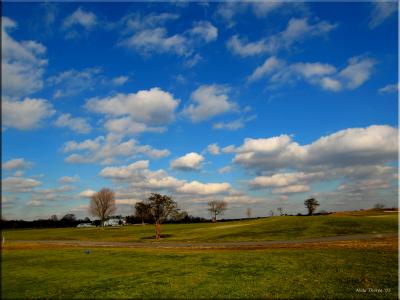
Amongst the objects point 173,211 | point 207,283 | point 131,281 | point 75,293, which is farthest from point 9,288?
point 173,211

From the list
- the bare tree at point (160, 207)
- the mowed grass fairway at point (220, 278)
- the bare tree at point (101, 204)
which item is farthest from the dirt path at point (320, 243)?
the bare tree at point (101, 204)

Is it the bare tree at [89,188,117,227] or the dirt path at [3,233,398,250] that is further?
the bare tree at [89,188,117,227]

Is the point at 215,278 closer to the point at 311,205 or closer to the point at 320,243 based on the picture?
the point at 320,243

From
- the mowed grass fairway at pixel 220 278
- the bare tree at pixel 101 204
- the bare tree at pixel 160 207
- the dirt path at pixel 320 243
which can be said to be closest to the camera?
the mowed grass fairway at pixel 220 278

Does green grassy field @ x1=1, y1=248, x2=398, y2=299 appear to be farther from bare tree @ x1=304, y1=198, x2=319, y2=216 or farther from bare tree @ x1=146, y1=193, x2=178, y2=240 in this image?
bare tree @ x1=304, y1=198, x2=319, y2=216

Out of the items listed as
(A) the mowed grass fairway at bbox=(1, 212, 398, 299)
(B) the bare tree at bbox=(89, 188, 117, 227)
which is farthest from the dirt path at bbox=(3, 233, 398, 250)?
(B) the bare tree at bbox=(89, 188, 117, 227)

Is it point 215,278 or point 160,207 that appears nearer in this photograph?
point 215,278

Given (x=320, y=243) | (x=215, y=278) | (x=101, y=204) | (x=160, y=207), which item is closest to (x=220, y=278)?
(x=215, y=278)

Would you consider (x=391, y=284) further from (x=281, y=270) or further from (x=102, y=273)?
(x=102, y=273)

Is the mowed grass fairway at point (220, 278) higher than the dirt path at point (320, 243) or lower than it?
higher

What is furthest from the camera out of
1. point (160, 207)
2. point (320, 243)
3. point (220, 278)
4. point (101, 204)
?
point (101, 204)

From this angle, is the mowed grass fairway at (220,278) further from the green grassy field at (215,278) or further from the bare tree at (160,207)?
the bare tree at (160,207)

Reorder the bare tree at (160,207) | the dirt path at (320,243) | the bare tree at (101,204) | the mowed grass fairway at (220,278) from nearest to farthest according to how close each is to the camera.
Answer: the mowed grass fairway at (220,278), the dirt path at (320,243), the bare tree at (160,207), the bare tree at (101,204)

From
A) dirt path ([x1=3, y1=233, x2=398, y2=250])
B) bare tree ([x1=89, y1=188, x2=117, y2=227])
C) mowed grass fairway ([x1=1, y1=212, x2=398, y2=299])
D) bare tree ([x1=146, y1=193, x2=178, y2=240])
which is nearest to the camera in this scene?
mowed grass fairway ([x1=1, y1=212, x2=398, y2=299])
